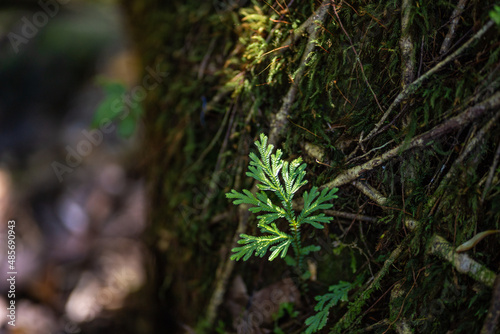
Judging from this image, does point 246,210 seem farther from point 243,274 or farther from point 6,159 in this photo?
point 6,159

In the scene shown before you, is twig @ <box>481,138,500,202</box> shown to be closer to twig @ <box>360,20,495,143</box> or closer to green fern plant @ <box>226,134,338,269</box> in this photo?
twig @ <box>360,20,495,143</box>

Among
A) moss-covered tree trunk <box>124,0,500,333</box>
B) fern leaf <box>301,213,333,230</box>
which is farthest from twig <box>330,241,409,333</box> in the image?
fern leaf <box>301,213,333,230</box>

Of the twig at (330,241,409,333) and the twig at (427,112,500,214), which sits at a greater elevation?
the twig at (427,112,500,214)

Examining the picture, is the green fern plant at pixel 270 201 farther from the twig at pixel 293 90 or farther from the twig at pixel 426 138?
the twig at pixel 293 90

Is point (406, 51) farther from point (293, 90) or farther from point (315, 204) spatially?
point (315, 204)

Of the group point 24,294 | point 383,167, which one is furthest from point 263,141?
point 24,294

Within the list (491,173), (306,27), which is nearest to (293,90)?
(306,27)
